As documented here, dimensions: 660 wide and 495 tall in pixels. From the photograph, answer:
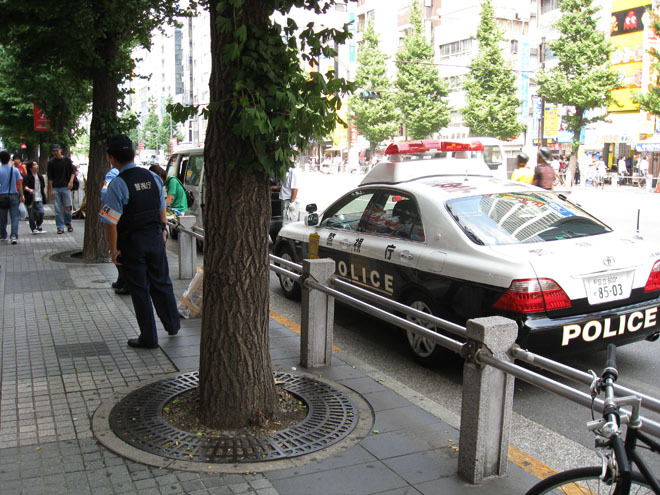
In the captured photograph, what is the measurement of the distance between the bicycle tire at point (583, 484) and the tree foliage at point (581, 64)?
37737 millimetres

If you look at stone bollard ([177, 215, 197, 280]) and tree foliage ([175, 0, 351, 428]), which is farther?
stone bollard ([177, 215, 197, 280])

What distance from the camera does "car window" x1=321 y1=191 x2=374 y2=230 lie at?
22.1 ft

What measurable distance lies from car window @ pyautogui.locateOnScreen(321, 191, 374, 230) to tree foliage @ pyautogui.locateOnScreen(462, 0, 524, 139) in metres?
40.3

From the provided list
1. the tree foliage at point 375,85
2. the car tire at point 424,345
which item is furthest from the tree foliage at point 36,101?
the tree foliage at point 375,85

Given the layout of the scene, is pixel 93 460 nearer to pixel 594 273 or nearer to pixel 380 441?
pixel 380 441

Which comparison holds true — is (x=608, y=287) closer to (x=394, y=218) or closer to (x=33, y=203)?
(x=394, y=218)

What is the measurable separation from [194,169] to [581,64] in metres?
30.8

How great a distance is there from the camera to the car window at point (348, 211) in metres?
6.73

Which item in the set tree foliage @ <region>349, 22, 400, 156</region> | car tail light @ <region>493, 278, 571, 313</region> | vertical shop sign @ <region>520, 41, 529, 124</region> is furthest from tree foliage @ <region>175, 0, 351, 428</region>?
tree foliage @ <region>349, 22, 400, 156</region>

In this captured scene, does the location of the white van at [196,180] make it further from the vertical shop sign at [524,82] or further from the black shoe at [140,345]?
the vertical shop sign at [524,82]

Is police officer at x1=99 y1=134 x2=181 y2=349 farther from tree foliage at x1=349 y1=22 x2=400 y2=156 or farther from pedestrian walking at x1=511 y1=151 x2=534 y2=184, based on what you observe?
tree foliage at x1=349 y1=22 x2=400 y2=156

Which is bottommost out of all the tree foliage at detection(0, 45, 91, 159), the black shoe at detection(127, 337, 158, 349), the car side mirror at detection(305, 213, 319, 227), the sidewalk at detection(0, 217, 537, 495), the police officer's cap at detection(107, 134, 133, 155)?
the sidewalk at detection(0, 217, 537, 495)

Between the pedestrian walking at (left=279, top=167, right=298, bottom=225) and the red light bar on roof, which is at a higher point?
the red light bar on roof

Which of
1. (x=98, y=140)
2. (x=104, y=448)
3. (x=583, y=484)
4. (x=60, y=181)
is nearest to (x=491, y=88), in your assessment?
(x=60, y=181)
